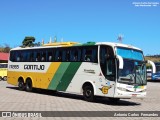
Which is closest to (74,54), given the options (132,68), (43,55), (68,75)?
(68,75)

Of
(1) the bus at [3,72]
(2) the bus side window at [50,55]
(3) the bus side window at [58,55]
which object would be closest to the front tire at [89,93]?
(3) the bus side window at [58,55]

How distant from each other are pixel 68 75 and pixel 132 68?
4.59 meters

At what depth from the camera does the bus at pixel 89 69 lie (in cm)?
1831

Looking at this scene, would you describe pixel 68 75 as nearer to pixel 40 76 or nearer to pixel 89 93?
pixel 89 93

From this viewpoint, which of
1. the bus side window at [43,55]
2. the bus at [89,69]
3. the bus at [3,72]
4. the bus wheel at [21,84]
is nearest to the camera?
the bus at [89,69]

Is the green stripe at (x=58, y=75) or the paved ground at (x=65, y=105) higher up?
the green stripe at (x=58, y=75)

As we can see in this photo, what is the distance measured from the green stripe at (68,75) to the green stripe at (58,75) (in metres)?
0.22

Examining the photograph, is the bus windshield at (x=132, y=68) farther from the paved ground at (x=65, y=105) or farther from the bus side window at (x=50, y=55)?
the bus side window at (x=50, y=55)

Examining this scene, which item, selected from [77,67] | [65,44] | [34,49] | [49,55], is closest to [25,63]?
[34,49]

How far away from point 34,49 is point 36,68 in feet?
4.44

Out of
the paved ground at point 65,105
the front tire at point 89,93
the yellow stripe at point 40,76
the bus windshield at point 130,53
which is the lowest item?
the paved ground at point 65,105

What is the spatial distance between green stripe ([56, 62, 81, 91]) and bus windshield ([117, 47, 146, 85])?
10.3 ft

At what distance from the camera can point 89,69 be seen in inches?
788

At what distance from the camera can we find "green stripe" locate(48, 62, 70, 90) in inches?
869
